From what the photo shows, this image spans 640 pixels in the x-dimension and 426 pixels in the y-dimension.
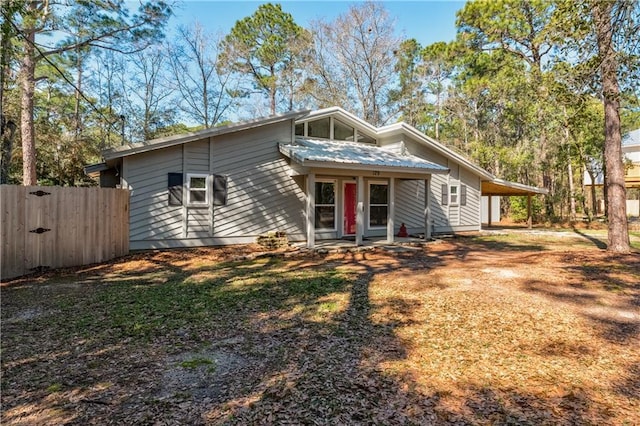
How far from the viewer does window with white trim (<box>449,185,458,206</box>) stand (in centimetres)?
1616

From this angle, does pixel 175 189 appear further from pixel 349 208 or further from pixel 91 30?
pixel 349 208

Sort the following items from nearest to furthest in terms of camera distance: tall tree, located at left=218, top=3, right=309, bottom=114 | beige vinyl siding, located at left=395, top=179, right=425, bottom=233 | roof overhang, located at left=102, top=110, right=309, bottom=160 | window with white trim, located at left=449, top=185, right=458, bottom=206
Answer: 1. roof overhang, located at left=102, top=110, right=309, bottom=160
2. beige vinyl siding, located at left=395, top=179, right=425, bottom=233
3. window with white trim, located at left=449, top=185, right=458, bottom=206
4. tall tree, located at left=218, top=3, right=309, bottom=114

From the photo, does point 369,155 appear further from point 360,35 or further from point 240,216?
point 360,35

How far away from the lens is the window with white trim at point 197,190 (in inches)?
416

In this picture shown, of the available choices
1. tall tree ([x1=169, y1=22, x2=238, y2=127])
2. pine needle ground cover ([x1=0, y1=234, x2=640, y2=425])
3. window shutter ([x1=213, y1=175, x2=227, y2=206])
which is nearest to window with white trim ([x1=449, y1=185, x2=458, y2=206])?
pine needle ground cover ([x1=0, y1=234, x2=640, y2=425])

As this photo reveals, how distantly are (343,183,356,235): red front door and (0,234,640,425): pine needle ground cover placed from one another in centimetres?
599

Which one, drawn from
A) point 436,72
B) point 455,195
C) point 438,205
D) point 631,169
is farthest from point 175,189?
point 631,169

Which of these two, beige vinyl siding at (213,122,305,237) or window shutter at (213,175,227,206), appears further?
beige vinyl siding at (213,122,305,237)

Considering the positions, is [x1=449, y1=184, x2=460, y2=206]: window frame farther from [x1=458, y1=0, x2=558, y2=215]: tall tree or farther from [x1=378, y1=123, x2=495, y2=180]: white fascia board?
[x1=458, y1=0, x2=558, y2=215]: tall tree

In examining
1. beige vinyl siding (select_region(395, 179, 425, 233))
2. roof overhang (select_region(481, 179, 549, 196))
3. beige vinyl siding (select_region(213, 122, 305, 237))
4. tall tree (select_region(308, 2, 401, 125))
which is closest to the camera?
beige vinyl siding (select_region(213, 122, 305, 237))

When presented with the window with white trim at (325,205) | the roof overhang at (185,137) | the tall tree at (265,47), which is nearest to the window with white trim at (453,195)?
the window with white trim at (325,205)

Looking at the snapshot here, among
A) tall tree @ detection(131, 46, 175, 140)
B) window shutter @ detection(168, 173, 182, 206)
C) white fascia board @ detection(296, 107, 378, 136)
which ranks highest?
tall tree @ detection(131, 46, 175, 140)

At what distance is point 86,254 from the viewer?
8344 millimetres

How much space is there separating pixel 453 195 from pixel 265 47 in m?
15.9
